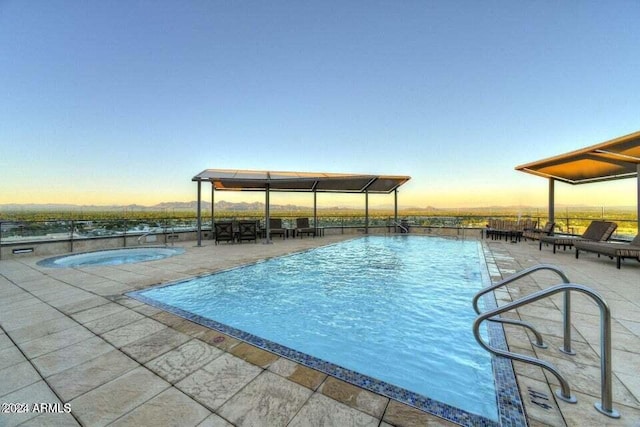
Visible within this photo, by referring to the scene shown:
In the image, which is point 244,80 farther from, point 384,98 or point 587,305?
point 587,305

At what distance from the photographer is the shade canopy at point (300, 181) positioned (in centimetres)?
974

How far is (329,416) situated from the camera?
5.19 ft

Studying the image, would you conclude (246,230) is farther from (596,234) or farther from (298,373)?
(596,234)

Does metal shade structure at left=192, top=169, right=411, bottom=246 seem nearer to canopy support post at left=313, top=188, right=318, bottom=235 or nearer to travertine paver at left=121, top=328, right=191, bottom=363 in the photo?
canopy support post at left=313, top=188, right=318, bottom=235

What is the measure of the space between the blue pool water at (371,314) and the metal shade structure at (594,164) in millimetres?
4480

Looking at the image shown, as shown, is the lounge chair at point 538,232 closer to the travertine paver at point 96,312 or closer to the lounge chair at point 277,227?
the lounge chair at point 277,227

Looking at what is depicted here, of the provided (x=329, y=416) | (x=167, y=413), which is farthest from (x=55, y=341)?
(x=329, y=416)

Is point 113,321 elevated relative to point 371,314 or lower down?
elevated

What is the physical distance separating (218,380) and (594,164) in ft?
40.6

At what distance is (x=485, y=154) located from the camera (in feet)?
50.3

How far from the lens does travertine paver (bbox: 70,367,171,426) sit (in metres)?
1.60

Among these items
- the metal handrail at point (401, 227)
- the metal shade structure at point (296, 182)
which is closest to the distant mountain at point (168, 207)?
the metal shade structure at point (296, 182)

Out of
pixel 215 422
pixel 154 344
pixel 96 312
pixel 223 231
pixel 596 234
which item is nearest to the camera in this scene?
pixel 215 422

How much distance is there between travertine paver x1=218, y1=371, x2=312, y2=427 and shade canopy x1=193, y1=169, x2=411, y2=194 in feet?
27.3
